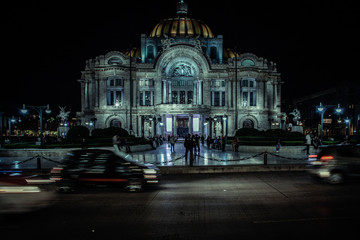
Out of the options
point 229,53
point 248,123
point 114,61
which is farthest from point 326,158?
point 229,53

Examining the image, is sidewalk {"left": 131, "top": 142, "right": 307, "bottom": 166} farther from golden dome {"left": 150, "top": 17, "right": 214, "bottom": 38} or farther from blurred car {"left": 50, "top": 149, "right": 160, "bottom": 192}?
golden dome {"left": 150, "top": 17, "right": 214, "bottom": 38}

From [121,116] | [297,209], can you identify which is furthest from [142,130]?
[297,209]

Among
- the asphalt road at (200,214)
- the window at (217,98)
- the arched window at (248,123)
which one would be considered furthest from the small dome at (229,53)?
the asphalt road at (200,214)

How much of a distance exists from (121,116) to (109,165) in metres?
49.8

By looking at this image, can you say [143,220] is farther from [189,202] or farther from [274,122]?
[274,122]

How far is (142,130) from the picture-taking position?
2307 inches

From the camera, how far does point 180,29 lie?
240 ft

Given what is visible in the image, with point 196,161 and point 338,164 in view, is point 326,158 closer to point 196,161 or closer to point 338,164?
point 338,164

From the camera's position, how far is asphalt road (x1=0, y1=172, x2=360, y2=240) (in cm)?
676

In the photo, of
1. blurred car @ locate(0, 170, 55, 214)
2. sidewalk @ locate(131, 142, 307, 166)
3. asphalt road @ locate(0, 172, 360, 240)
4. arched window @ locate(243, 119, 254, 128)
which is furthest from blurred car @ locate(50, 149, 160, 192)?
arched window @ locate(243, 119, 254, 128)

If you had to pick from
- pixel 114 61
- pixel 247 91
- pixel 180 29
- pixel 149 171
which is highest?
pixel 180 29

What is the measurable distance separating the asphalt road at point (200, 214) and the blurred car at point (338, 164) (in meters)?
0.51

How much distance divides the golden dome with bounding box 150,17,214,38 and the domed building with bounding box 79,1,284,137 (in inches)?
464

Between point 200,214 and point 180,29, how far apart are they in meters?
69.4
